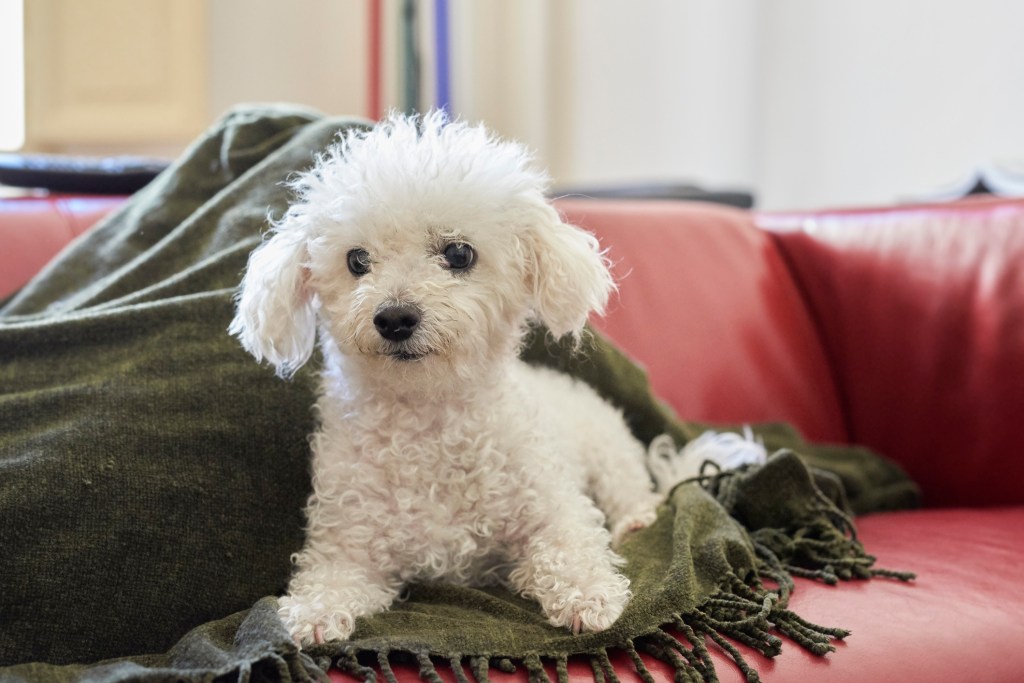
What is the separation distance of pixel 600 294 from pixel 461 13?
8.12 ft

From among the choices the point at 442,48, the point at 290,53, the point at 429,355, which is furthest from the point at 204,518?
the point at 290,53

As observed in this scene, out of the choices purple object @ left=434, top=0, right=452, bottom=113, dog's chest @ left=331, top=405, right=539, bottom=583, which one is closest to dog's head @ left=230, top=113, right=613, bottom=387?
dog's chest @ left=331, top=405, right=539, bottom=583

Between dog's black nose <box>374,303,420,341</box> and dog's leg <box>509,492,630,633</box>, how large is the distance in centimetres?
33

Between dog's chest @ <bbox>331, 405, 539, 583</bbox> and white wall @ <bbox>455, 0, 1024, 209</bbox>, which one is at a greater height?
white wall @ <bbox>455, 0, 1024, 209</bbox>

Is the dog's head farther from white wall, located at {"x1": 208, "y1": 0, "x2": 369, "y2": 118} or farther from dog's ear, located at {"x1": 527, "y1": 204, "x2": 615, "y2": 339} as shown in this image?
white wall, located at {"x1": 208, "y1": 0, "x2": 369, "y2": 118}

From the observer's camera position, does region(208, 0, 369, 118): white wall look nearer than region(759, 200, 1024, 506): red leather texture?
No

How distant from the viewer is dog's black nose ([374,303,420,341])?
1232 mm

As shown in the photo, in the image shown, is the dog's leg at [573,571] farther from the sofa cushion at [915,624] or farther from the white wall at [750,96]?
the white wall at [750,96]

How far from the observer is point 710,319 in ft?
6.98

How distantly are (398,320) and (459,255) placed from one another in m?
0.13

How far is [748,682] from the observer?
1163 millimetres

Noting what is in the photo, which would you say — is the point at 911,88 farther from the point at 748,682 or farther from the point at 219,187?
the point at 748,682

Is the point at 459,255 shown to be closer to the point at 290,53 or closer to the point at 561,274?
the point at 561,274

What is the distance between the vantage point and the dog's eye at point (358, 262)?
51.9 inches
